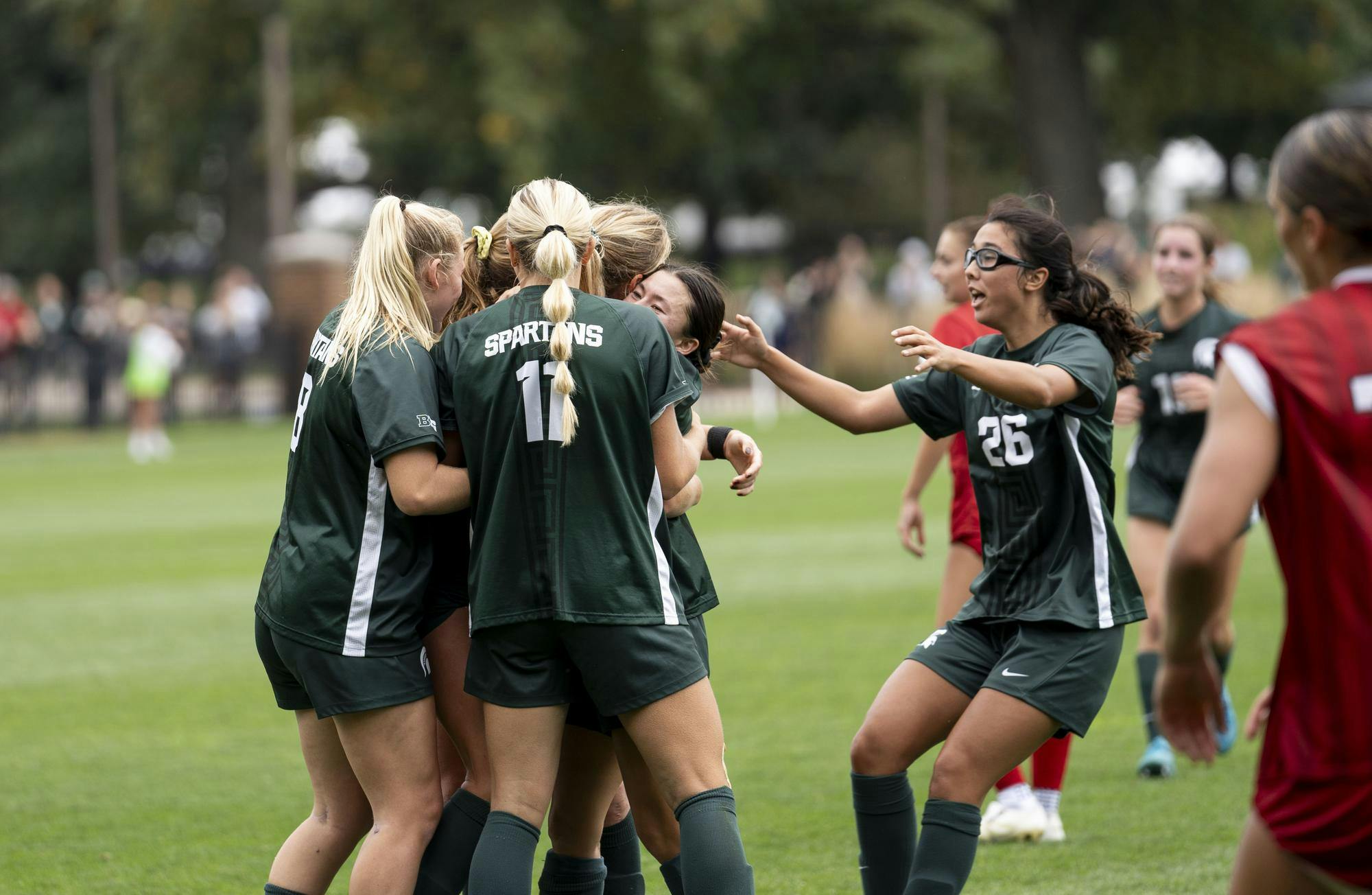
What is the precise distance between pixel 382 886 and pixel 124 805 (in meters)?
3.02

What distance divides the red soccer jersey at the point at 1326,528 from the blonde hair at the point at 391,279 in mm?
2043

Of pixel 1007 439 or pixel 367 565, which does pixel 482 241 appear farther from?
pixel 1007 439

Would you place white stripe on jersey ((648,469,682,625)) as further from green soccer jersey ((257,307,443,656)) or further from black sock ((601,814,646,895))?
black sock ((601,814,646,895))

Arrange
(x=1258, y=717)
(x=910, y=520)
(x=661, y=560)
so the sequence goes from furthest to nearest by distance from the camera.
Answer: (x=910, y=520)
(x=661, y=560)
(x=1258, y=717)

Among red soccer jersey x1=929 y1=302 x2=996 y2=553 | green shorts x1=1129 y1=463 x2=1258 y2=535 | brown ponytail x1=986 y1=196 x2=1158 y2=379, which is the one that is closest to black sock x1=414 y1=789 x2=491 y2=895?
brown ponytail x1=986 y1=196 x2=1158 y2=379

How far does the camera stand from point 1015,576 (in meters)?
4.56

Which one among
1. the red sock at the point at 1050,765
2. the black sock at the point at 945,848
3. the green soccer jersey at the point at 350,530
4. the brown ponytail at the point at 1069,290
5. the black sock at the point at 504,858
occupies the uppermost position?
the brown ponytail at the point at 1069,290

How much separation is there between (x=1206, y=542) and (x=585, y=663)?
62.8 inches

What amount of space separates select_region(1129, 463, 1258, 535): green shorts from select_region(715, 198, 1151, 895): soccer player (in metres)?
2.63

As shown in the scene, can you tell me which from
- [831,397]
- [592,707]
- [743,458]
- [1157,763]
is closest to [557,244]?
[743,458]

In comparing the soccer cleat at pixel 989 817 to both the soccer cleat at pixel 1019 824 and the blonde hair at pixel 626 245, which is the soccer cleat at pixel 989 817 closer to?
the soccer cleat at pixel 1019 824

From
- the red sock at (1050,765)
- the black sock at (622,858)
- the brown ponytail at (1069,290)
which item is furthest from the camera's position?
the red sock at (1050,765)

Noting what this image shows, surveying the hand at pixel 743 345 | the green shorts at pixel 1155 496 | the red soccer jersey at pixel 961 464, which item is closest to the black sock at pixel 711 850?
the hand at pixel 743 345

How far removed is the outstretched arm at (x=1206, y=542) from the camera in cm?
271
